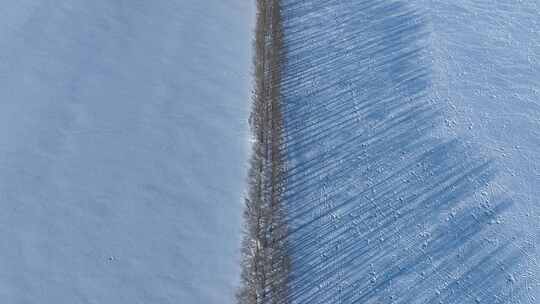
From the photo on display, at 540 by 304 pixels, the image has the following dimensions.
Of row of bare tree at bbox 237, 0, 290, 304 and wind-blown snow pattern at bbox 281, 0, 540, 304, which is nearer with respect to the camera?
row of bare tree at bbox 237, 0, 290, 304

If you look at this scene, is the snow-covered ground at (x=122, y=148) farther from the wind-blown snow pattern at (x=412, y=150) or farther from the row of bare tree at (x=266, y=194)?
the wind-blown snow pattern at (x=412, y=150)

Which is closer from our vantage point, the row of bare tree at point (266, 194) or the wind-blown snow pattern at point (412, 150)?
the row of bare tree at point (266, 194)

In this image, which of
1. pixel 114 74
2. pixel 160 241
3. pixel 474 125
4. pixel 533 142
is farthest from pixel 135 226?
pixel 533 142

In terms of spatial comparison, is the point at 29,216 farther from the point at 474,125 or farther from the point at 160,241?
the point at 474,125

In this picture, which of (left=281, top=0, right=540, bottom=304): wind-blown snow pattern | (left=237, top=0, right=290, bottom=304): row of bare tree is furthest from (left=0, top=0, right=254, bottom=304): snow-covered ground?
(left=281, top=0, right=540, bottom=304): wind-blown snow pattern

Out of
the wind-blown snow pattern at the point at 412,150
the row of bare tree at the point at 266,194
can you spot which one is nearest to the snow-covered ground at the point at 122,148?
the row of bare tree at the point at 266,194

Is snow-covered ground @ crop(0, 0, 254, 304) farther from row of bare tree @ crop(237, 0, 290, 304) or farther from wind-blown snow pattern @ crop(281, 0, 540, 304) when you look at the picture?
wind-blown snow pattern @ crop(281, 0, 540, 304)
